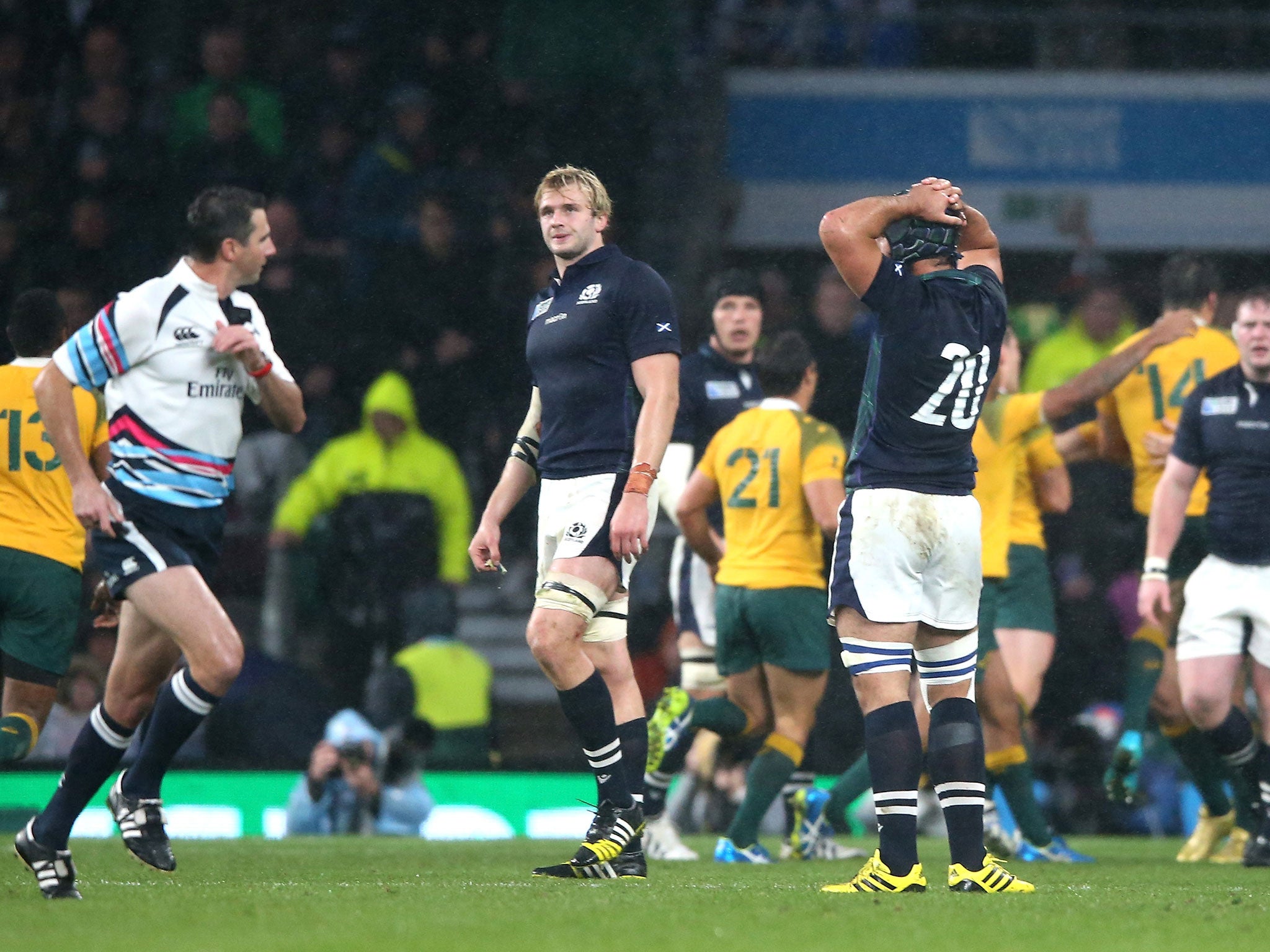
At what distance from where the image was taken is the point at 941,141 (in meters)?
13.9

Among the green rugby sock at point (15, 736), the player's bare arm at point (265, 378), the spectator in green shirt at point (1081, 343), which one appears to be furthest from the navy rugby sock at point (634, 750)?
the spectator in green shirt at point (1081, 343)

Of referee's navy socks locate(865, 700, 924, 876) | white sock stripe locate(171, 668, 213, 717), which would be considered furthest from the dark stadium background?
referee's navy socks locate(865, 700, 924, 876)

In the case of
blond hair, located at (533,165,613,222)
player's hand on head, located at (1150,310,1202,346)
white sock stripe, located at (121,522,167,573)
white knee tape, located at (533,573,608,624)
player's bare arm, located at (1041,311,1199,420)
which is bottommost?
white knee tape, located at (533,573,608,624)

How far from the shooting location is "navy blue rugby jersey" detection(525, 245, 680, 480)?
240 inches

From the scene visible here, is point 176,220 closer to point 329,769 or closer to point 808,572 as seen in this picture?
point 329,769

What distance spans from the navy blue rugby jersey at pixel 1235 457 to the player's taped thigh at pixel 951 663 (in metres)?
2.41

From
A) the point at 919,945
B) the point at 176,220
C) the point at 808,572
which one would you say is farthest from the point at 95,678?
the point at 919,945

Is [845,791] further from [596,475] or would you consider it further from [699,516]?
[596,475]

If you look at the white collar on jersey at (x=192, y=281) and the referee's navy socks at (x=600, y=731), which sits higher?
the white collar on jersey at (x=192, y=281)

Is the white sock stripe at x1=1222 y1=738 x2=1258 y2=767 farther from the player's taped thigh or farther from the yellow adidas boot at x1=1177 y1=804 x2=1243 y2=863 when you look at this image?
the player's taped thigh

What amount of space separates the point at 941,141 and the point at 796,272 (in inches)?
60.8

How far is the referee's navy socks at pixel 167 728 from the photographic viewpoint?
19.0ft

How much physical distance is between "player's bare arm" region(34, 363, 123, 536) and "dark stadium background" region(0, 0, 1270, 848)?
6655 millimetres

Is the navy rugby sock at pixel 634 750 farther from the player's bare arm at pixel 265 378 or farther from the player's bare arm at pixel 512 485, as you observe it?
the player's bare arm at pixel 265 378
